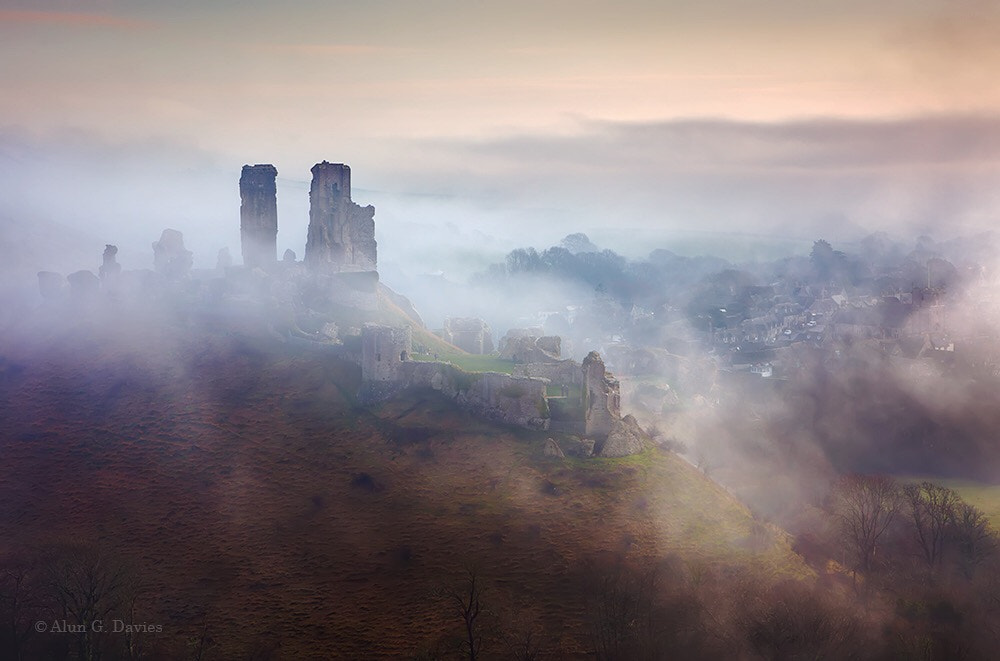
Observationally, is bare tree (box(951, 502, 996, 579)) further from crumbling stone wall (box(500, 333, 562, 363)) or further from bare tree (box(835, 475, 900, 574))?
crumbling stone wall (box(500, 333, 562, 363))

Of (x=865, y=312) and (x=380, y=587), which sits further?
(x=865, y=312)

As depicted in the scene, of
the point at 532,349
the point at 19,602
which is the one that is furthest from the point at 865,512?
the point at 19,602

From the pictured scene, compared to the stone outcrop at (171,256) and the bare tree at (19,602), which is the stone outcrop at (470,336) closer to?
the stone outcrop at (171,256)

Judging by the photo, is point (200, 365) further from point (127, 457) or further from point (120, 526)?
point (120, 526)

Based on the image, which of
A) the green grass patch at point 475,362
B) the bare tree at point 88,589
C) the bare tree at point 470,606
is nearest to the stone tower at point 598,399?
the green grass patch at point 475,362

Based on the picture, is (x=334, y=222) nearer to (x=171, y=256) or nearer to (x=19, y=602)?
(x=171, y=256)

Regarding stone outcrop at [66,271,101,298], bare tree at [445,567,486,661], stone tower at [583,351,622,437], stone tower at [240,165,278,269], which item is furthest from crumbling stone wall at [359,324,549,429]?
stone outcrop at [66,271,101,298]

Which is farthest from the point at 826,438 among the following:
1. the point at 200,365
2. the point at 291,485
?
the point at 200,365
